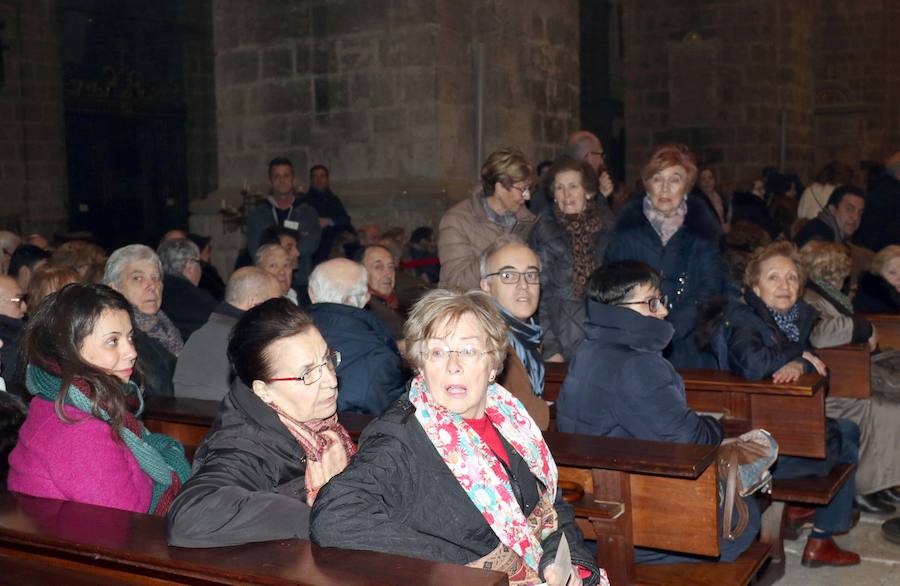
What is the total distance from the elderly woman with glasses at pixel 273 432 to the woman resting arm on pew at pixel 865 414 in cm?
285

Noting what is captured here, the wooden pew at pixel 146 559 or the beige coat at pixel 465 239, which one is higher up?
the beige coat at pixel 465 239

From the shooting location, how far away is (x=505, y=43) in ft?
27.6

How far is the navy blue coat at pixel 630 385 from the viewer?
3.24 metres

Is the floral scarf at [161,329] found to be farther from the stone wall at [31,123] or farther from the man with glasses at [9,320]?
the stone wall at [31,123]

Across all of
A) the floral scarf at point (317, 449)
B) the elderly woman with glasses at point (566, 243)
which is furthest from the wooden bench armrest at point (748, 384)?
the floral scarf at point (317, 449)

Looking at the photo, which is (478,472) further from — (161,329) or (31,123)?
(31,123)

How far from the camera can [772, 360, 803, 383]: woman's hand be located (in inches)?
158

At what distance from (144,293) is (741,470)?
2.65 m

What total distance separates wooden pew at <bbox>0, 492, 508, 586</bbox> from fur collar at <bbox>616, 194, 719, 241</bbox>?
321 centimetres

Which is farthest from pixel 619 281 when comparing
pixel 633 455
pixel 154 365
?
pixel 154 365

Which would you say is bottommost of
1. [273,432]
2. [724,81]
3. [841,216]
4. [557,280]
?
[273,432]

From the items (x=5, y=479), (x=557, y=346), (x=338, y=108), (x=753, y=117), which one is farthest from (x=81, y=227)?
(x=5, y=479)

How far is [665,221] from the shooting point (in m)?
4.96

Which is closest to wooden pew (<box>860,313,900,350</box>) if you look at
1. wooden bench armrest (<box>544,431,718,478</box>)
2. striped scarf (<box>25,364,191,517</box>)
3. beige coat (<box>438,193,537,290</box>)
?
beige coat (<box>438,193,537,290</box>)
